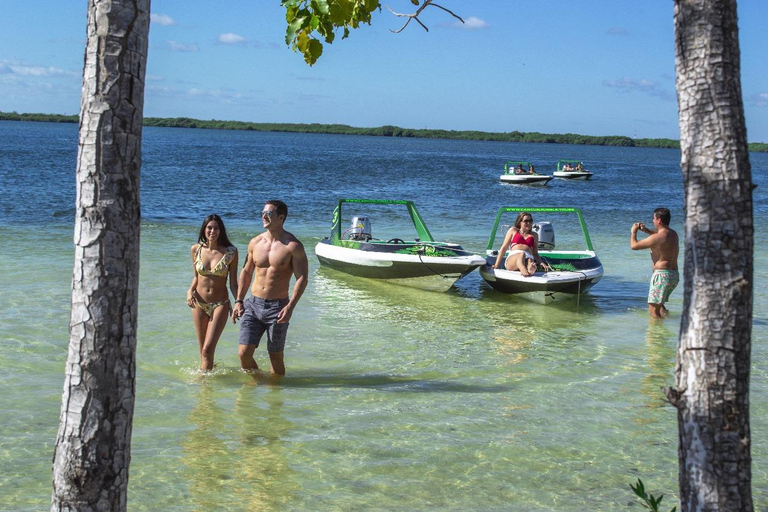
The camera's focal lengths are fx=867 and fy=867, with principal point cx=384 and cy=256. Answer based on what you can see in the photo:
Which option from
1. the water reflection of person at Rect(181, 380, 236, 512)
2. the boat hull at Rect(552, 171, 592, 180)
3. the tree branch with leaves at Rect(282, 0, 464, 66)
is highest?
the boat hull at Rect(552, 171, 592, 180)

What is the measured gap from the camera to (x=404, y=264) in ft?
46.2

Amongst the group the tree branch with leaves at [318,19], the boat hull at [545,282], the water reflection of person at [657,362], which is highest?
the tree branch with leaves at [318,19]

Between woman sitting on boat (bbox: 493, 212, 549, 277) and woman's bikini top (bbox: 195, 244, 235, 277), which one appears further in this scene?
woman sitting on boat (bbox: 493, 212, 549, 277)

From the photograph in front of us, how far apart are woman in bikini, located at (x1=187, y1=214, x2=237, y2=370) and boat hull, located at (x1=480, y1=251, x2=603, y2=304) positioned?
234 inches

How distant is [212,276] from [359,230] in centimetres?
818

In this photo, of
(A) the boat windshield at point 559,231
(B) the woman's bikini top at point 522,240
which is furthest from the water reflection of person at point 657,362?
(A) the boat windshield at point 559,231

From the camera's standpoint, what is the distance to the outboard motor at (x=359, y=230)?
15.9 meters

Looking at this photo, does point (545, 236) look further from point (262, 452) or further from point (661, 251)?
point (262, 452)

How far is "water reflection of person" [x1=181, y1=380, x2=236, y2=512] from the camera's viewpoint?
575cm

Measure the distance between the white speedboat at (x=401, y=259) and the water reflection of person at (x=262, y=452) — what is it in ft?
19.2

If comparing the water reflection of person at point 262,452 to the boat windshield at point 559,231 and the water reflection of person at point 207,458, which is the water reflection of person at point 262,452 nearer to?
the water reflection of person at point 207,458

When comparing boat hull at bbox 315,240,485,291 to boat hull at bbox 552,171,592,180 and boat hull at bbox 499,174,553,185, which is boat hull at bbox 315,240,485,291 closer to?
boat hull at bbox 499,174,553,185

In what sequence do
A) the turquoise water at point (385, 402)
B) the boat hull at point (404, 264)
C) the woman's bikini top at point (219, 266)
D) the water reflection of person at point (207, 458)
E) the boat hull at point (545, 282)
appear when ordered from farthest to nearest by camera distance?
the boat hull at point (404, 264) → the boat hull at point (545, 282) → the woman's bikini top at point (219, 266) → the turquoise water at point (385, 402) → the water reflection of person at point (207, 458)

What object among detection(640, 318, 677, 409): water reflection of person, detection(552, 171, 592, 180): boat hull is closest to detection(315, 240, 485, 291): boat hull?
detection(640, 318, 677, 409): water reflection of person
